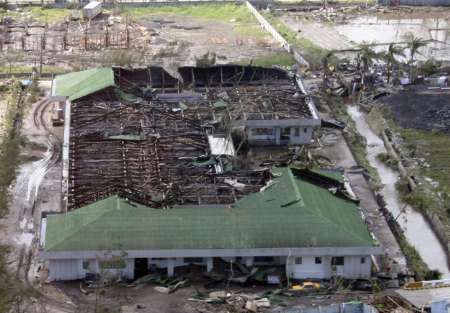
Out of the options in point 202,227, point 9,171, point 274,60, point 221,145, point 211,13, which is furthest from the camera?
point 211,13

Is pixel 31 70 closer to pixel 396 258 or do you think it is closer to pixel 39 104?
pixel 39 104

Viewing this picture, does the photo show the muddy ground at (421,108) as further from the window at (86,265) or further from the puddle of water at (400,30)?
the window at (86,265)

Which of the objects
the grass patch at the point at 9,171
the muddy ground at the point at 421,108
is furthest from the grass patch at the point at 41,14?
the muddy ground at the point at 421,108

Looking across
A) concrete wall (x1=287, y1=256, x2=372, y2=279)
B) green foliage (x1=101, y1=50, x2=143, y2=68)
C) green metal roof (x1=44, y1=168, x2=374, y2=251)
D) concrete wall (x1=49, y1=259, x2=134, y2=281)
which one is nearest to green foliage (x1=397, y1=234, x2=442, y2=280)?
concrete wall (x1=287, y1=256, x2=372, y2=279)

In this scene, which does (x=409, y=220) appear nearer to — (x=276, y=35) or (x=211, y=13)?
(x=276, y=35)

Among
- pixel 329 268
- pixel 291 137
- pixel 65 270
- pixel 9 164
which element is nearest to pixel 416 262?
pixel 329 268
